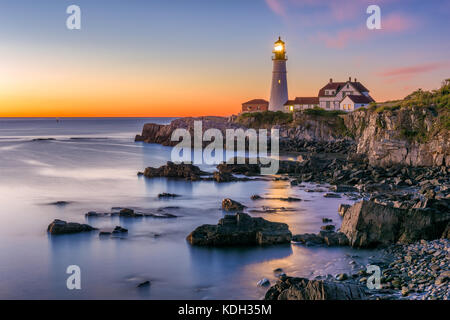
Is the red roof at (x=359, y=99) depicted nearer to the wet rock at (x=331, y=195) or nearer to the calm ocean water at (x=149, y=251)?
the calm ocean water at (x=149, y=251)

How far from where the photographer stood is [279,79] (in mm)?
63875

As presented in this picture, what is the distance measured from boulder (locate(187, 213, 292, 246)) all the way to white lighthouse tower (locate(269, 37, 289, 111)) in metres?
53.0

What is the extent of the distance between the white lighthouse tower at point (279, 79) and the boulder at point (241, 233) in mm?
53047

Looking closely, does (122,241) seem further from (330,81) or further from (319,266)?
(330,81)

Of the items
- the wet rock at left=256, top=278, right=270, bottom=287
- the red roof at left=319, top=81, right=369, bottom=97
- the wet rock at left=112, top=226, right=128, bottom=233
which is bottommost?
the wet rock at left=256, top=278, right=270, bottom=287

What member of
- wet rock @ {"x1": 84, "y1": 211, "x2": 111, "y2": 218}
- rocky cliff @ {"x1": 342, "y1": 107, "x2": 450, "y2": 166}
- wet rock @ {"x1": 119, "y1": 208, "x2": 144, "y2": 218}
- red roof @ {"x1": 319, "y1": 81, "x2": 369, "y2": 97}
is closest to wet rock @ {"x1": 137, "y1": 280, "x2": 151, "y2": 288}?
wet rock @ {"x1": 119, "y1": 208, "x2": 144, "y2": 218}

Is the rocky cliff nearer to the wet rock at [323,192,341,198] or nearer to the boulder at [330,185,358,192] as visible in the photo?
the boulder at [330,185,358,192]

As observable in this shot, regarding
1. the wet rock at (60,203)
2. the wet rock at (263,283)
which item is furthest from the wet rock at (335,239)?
the wet rock at (60,203)

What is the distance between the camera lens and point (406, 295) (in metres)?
7.91

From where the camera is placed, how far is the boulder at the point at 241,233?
12.0 m

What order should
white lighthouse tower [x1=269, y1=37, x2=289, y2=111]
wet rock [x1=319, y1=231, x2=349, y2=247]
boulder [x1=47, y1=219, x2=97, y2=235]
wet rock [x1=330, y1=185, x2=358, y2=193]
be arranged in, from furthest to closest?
white lighthouse tower [x1=269, y1=37, x2=289, y2=111] → wet rock [x1=330, y1=185, x2=358, y2=193] → boulder [x1=47, y1=219, x2=97, y2=235] → wet rock [x1=319, y1=231, x2=349, y2=247]

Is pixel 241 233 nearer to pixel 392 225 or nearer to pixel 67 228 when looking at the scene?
pixel 392 225

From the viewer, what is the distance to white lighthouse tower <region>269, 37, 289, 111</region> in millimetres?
63062

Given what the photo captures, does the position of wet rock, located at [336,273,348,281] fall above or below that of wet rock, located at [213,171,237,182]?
below
